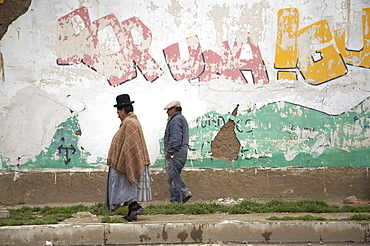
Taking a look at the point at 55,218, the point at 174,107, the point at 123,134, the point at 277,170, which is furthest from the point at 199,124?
the point at 55,218

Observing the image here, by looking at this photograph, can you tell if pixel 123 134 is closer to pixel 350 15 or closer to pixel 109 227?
pixel 109 227

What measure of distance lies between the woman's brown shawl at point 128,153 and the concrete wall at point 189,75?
2.46m

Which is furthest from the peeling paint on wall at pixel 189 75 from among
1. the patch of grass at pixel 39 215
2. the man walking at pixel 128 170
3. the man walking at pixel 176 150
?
the man walking at pixel 128 170

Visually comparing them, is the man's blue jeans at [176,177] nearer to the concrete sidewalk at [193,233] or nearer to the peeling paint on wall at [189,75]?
the peeling paint on wall at [189,75]

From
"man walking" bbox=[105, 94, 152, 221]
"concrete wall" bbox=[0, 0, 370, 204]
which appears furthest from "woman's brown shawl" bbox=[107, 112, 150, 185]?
"concrete wall" bbox=[0, 0, 370, 204]

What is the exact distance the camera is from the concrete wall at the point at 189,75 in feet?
32.5

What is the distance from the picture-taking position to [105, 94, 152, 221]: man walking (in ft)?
24.1

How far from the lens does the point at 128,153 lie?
7.36 meters

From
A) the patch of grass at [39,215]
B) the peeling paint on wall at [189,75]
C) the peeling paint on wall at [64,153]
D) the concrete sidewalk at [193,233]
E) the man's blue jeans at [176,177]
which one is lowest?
the concrete sidewalk at [193,233]

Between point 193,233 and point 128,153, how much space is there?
4.62 feet

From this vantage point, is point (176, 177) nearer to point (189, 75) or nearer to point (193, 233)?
point (189, 75)

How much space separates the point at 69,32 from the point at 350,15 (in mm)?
5163

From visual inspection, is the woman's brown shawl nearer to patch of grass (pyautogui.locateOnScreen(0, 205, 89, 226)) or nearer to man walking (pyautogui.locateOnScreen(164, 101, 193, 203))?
patch of grass (pyautogui.locateOnScreen(0, 205, 89, 226))

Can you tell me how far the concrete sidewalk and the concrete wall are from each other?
122 inches
